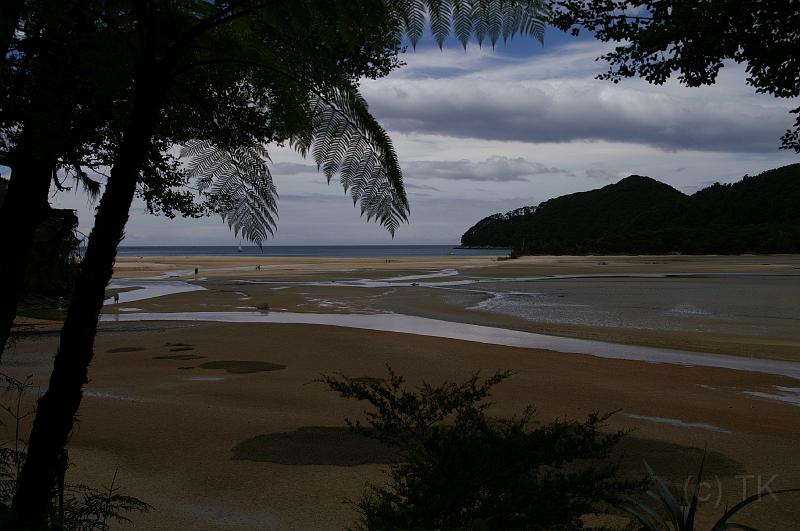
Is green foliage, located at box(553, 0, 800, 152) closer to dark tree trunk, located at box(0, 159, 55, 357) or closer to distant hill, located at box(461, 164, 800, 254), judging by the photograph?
dark tree trunk, located at box(0, 159, 55, 357)

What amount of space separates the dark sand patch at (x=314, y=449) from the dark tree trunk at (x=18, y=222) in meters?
2.85

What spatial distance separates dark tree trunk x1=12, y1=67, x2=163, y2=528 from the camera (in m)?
2.49

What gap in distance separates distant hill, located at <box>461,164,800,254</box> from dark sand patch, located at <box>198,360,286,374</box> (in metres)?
81.0

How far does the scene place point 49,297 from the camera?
2053cm

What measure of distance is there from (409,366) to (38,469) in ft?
28.5

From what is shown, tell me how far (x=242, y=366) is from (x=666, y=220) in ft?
397

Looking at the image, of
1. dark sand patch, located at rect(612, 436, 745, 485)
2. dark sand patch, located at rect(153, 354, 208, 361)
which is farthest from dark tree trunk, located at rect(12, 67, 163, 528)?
dark sand patch, located at rect(153, 354, 208, 361)

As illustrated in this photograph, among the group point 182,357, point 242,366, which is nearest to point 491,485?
point 242,366

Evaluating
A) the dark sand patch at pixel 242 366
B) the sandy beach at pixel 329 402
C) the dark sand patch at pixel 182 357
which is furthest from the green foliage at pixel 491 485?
the dark sand patch at pixel 182 357

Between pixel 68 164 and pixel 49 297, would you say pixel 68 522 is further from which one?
pixel 49 297

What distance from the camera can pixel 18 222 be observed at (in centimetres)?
381

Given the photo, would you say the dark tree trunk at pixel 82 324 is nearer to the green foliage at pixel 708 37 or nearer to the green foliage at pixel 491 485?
the green foliage at pixel 491 485

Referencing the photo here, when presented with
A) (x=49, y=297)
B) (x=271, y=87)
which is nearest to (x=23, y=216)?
(x=271, y=87)

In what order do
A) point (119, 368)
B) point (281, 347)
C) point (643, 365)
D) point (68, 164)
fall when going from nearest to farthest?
point (68, 164) < point (119, 368) < point (643, 365) < point (281, 347)
